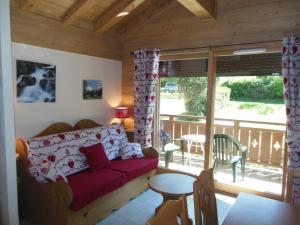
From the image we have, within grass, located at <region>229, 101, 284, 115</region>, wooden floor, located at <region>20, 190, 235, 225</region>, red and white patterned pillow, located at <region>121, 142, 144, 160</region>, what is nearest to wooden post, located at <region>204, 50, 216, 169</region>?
grass, located at <region>229, 101, 284, 115</region>

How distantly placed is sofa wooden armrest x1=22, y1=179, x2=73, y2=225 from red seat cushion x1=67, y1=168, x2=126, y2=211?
0.34 ft

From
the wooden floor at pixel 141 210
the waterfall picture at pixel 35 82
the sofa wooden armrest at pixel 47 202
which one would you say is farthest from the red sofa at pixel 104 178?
the waterfall picture at pixel 35 82

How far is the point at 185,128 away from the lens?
402cm

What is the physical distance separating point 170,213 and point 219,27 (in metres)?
2.97

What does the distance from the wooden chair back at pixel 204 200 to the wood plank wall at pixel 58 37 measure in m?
2.68

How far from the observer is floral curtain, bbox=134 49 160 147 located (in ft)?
12.4

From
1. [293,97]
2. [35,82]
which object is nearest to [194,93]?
[293,97]

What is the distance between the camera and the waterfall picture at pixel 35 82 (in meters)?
2.83

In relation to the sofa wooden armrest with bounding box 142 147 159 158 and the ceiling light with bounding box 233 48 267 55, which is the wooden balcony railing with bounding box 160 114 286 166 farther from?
the ceiling light with bounding box 233 48 267 55

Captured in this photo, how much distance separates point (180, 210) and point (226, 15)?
2.98 m

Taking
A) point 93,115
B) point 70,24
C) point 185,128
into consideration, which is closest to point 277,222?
point 185,128

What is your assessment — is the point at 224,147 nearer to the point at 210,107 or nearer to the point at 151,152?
the point at 210,107

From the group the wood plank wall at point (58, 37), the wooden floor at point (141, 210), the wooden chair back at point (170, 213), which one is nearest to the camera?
the wooden chair back at point (170, 213)

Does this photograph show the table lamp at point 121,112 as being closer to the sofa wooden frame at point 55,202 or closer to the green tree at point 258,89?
the sofa wooden frame at point 55,202
